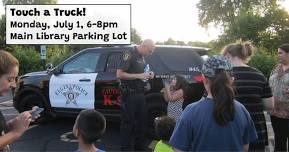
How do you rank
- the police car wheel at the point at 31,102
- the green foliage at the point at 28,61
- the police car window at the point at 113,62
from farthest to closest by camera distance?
the green foliage at the point at 28,61
the police car wheel at the point at 31,102
the police car window at the point at 113,62

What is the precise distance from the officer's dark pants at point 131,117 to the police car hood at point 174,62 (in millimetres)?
1465

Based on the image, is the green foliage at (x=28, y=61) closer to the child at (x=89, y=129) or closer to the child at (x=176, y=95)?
the child at (x=176, y=95)

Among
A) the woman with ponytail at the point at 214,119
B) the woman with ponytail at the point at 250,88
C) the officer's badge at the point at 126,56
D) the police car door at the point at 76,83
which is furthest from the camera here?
the police car door at the point at 76,83

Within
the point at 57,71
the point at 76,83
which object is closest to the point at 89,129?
the point at 76,83

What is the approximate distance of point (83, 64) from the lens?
9477mm

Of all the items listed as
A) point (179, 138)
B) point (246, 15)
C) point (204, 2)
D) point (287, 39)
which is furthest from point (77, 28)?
point (204, 2)

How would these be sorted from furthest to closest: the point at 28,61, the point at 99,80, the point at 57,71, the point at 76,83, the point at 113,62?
the point at 28,61 → the point at 57,71 → the point at 76,83 → the point at 113,62 → the point at 99,80

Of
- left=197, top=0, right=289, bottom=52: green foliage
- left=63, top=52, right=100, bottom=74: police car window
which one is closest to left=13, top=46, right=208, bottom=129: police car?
left=63, top=52, right=100, bottom=74: police car window

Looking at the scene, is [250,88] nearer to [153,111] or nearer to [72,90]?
[153,111]

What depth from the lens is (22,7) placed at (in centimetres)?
1298

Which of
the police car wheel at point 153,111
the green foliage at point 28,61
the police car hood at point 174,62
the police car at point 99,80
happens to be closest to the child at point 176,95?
the police car at point 99,80

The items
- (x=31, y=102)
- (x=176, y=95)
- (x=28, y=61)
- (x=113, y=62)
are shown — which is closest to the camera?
(x=176, y=95)

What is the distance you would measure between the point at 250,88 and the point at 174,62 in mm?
4550

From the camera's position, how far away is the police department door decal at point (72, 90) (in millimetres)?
9234
